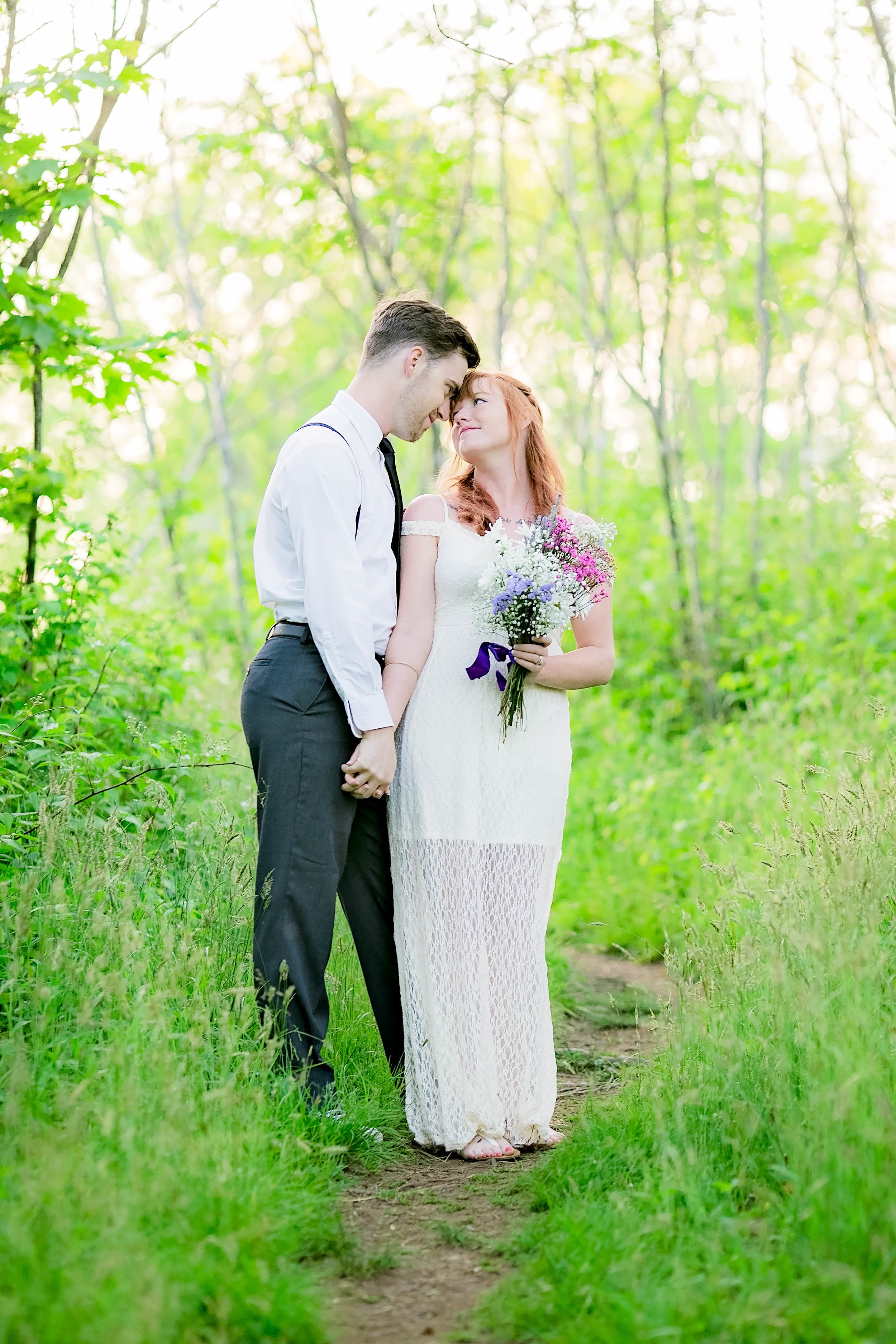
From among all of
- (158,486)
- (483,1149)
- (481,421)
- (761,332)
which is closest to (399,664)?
(481,421)

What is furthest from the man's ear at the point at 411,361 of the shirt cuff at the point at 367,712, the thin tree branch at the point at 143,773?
the thin tree branch at the point at 143,773

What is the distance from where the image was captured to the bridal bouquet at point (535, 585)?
344 centimetres

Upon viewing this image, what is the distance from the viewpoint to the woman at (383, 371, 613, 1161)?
3.56 metres

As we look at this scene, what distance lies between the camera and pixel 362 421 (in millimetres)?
3564

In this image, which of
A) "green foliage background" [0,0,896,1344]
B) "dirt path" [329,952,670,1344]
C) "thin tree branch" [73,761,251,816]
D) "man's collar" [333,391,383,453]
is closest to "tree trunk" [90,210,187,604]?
"green foliage background" [0,0,896,1344]

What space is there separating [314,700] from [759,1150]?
1640 millimetres

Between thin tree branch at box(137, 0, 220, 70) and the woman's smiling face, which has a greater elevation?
thin tree branch at box(137, 0, 220, 70)

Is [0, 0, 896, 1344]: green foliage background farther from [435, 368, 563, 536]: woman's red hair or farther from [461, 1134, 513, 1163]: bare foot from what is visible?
[435, 368, 563, 536]: woman's red hair

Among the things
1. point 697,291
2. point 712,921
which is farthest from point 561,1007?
point 697,291

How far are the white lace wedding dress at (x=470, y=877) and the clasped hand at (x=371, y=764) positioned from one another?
0.23 metres

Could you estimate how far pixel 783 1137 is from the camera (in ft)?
8.55

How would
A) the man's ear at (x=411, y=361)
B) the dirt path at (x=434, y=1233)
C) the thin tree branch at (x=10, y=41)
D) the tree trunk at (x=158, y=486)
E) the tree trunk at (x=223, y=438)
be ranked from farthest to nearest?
the tree trunk at (x=223, y=438) → the tree trunk at (x=158, y=486) → the thin tree branch at (x=10, y=41) → the man's ear at (x=411, y=361) → the dirt path at (x=434, y=1233)

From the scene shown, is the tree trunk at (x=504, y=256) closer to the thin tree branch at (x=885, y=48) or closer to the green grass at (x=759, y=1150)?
the thin tree branch at (x=885, y=48)

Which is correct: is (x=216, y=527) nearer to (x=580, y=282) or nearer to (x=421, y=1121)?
(x=580, y=282)
